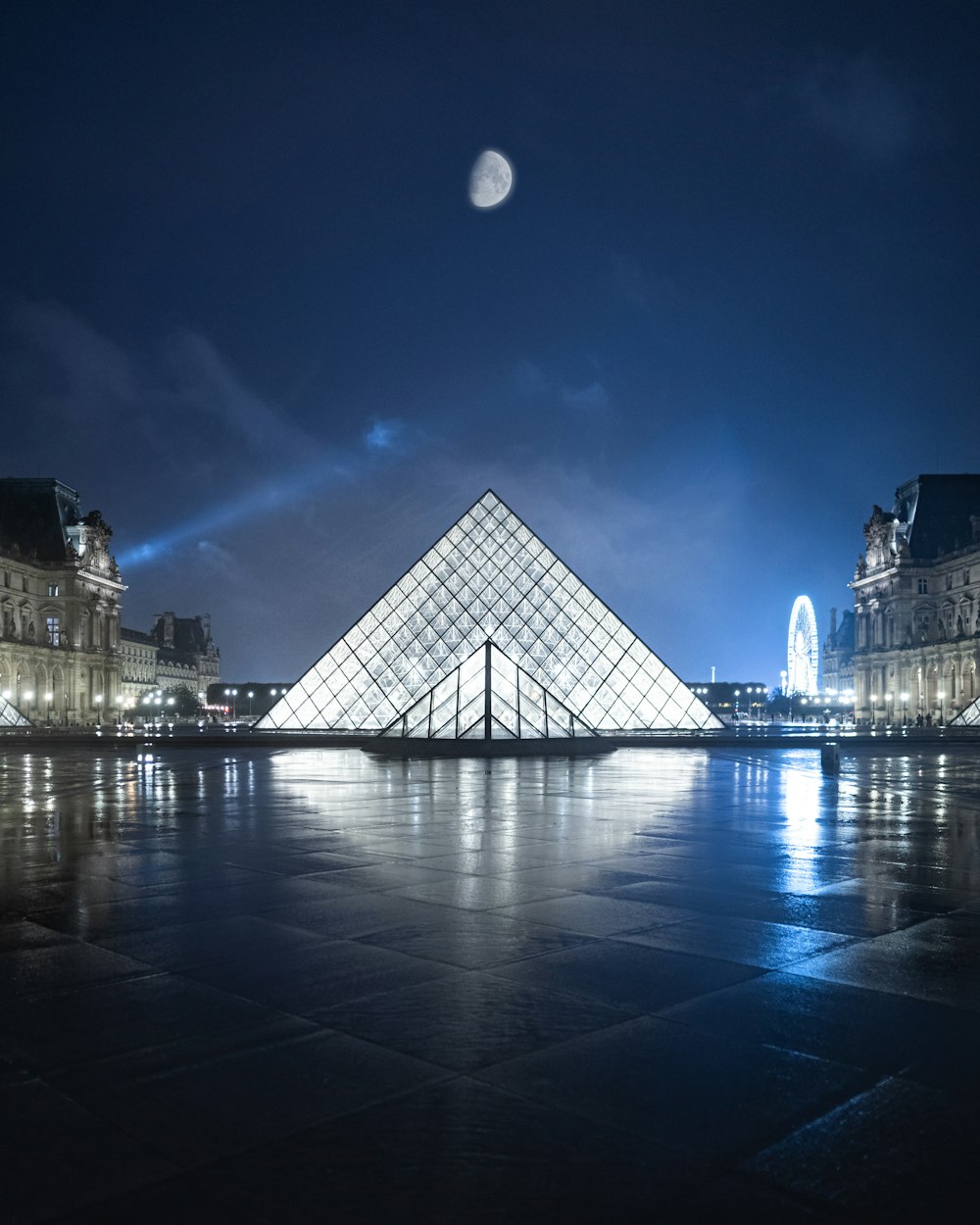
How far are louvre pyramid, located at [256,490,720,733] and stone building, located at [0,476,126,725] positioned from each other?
Result: 4470 cm

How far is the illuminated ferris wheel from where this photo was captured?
10731 centimetres

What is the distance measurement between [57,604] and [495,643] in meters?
59.4

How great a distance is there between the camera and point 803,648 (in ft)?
360

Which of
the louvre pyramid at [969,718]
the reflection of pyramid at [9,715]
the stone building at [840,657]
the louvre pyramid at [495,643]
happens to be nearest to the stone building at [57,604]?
the reflection of pyramid at [9,715]

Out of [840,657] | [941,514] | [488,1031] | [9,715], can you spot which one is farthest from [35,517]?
[840,657]

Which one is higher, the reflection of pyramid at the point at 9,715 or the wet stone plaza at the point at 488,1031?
the wet stone plaza at the point at 488,1031

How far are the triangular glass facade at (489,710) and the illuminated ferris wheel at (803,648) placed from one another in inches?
3295

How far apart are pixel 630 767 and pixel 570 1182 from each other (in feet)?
62.2

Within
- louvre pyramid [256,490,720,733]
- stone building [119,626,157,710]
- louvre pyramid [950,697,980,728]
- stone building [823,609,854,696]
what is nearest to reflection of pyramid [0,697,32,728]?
louvre pyramid [256,490,720,733]

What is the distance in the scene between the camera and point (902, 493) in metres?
93.7

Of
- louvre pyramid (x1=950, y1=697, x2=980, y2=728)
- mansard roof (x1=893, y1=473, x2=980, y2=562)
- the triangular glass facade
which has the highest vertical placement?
mansard roof (x1=893, y1=473, x2=980, y2=562)

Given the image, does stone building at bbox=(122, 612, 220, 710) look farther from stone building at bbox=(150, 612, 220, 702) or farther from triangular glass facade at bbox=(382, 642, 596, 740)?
triangular glass facade at bbox=(382, 642, 596, 740)

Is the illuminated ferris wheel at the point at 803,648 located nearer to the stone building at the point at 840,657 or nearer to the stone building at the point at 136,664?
the stone building at the point at 840,657

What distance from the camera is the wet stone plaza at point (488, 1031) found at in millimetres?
2555
